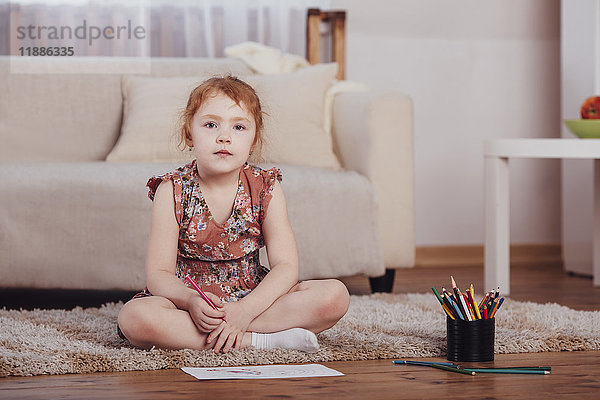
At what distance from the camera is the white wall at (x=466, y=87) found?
3.20m

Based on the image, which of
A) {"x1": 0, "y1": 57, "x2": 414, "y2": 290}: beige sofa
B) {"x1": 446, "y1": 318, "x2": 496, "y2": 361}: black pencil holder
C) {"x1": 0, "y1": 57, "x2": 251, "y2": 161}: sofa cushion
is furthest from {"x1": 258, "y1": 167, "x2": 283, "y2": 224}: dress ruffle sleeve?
{"x1": 0, "y1": 57, "x2": 251, "y2": 161}: sofa cushion

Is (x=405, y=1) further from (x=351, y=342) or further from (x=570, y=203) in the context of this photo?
(x=351, y=342)

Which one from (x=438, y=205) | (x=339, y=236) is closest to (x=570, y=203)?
(x=438, y=205)

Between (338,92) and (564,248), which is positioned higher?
(338,92)

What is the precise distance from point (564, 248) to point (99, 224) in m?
1.74

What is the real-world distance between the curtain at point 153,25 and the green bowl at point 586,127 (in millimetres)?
1086

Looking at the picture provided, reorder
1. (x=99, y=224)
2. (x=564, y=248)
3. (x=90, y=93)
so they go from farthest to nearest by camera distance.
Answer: (x=564, y=248) < (x=90, y=93) < (x=99, y=224)

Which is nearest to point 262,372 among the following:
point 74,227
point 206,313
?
point 206,313

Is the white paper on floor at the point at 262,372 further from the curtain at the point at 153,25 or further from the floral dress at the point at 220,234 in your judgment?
the curtain at the point at 153,25

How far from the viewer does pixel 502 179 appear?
232 cm

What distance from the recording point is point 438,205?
326 centimetres

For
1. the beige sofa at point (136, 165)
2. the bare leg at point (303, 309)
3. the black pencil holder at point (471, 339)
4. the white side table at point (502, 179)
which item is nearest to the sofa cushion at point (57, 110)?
the beige sofa at point (136, 165)

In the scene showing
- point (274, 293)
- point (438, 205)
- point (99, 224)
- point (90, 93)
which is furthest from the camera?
point (438, 205)

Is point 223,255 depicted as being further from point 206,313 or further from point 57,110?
point 57,110
